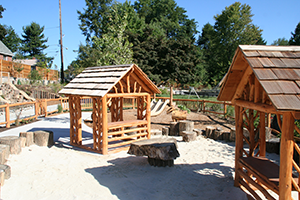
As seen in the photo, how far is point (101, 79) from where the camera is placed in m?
8.14

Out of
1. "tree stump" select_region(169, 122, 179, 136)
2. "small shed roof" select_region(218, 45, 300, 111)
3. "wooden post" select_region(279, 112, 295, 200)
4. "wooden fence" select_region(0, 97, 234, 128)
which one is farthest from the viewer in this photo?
"wooden fence" select_region(0, 97, 234, 128)

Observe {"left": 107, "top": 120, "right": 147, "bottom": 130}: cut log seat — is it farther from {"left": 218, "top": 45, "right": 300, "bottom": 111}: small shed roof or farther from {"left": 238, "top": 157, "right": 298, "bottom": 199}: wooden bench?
{"left": 218, "top": 45, "right": 300, "bottom": 111}: small shed roof

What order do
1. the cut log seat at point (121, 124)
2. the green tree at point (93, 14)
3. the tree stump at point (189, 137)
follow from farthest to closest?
the green tree at point (93, 14), the tree stump at point (189, 137), the cut log seat at point (121, 124)

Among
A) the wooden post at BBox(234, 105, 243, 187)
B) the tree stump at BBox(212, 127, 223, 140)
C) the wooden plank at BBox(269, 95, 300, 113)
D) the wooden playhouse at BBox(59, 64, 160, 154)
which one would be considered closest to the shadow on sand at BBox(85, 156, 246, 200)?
the wooden post at BBox(234, 105, 243, 187)

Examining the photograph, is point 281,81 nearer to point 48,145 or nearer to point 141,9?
point 48,145

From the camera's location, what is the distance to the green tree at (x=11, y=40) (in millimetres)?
47653

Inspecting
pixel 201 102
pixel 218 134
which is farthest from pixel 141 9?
pixel 218 134

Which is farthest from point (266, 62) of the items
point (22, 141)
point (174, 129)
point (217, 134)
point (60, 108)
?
point (60, 108)

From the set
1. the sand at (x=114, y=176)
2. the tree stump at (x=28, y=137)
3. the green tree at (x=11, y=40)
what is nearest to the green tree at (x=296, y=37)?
the sand at (x=114, y=176)

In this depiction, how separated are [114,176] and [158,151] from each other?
4.27ft

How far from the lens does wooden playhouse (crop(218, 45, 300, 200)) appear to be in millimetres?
3242

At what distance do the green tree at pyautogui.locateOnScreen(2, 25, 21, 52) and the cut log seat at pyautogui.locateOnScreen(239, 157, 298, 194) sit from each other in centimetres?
5436

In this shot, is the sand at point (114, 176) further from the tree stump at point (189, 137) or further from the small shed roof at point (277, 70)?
the small shed roof at point (277, 70)

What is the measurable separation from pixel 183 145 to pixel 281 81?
613cm
